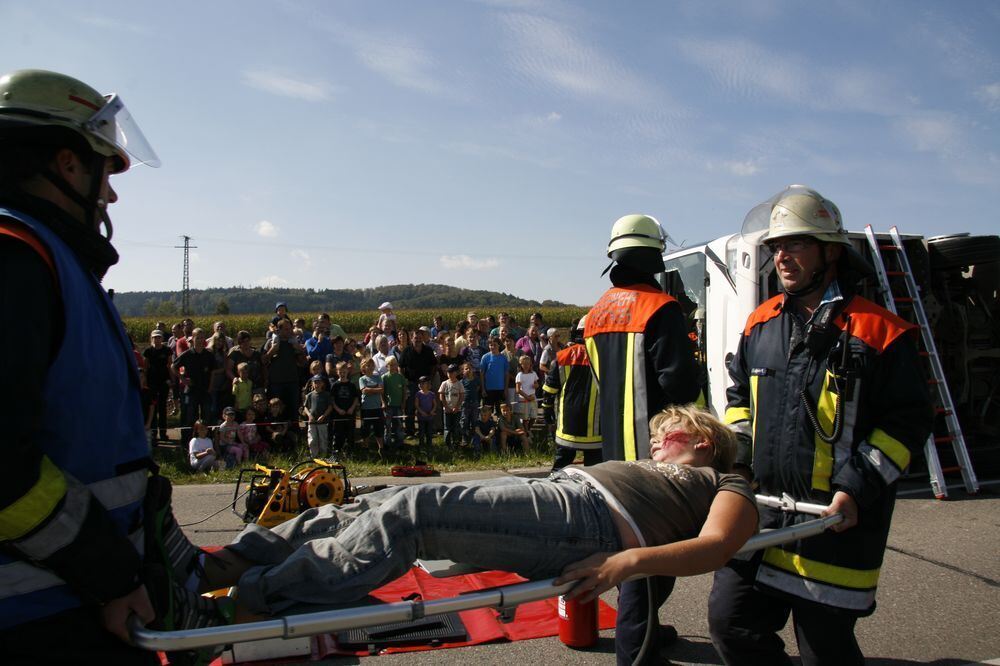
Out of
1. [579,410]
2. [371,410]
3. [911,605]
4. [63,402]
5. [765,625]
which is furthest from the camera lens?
[371,410]

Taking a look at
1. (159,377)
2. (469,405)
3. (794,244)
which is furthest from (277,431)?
(794,244)

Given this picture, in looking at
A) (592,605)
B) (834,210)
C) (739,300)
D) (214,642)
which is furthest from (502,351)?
(214,642)

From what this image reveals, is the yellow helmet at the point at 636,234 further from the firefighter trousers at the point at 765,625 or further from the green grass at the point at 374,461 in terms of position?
the green grass at the point at 374,461

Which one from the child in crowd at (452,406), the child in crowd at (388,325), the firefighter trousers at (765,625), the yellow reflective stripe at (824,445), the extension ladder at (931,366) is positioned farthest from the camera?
the child in crowd at (388,325)

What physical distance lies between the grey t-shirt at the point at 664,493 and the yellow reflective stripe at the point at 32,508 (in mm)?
1591

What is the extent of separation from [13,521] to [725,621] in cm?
239

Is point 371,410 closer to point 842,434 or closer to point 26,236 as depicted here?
point 842,434

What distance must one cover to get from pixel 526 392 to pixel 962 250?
20.0ft

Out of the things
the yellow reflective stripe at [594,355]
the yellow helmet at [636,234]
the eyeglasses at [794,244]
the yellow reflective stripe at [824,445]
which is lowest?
the yellow reflective stripe at [824,445]

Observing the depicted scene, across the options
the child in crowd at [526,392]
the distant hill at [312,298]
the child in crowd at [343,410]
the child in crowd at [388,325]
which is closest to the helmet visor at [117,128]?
the child in crowd at [343,410]

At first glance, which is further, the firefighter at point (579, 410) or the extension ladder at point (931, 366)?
the extension ladder at point (931, 366)

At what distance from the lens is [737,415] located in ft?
10.0

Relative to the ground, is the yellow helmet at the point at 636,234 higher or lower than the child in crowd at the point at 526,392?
higher

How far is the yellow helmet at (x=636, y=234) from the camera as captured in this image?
3582 mm
